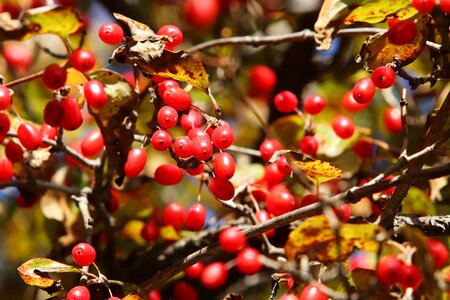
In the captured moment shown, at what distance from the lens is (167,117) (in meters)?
1.89

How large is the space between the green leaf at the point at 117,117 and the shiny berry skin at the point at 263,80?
117cm

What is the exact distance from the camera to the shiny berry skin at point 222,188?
1844 millimetres

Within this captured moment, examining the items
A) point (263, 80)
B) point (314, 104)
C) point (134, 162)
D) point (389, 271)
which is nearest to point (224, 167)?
point (134, 162)

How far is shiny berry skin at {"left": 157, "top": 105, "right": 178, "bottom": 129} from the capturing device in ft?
6.21

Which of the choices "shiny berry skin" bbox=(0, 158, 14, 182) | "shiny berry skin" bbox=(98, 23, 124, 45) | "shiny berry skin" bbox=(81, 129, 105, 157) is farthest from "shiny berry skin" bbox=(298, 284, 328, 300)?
"shiny berry skin" bbox=(0, 158, 14, 182)

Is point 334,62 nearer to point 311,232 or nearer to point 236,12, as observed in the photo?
point 236,12

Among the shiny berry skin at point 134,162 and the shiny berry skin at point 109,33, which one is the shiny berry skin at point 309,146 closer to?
the shiny berry skin at point 134,162

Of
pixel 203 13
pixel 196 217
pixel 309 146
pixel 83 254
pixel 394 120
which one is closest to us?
pixel 83 254

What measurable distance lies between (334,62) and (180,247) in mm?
Result: 1288

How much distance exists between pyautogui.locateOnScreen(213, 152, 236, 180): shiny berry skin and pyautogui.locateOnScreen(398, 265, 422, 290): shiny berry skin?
51 centimetres

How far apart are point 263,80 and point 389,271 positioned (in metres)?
1.84

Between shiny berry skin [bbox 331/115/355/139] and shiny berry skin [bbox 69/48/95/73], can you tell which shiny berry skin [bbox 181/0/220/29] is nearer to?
shiny berry skin [bbox 331/115/355/139]

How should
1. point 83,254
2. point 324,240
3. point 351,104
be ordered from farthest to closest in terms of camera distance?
point 351,104, point 83,254, point 324,240

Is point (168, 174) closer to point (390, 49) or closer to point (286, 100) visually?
point (286, 100)
